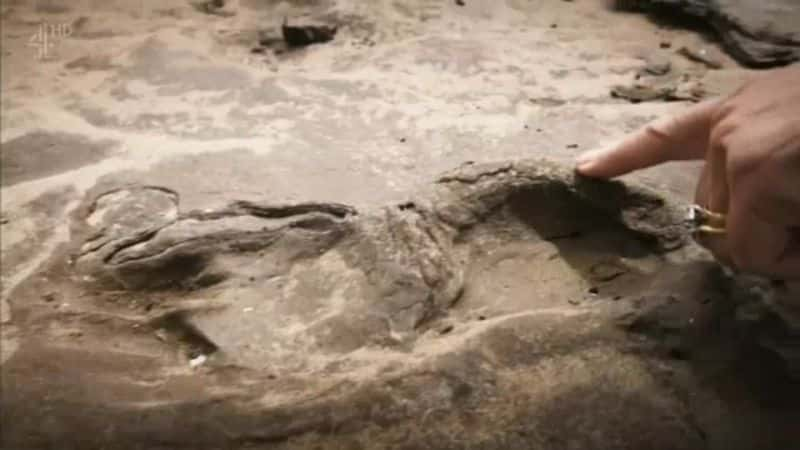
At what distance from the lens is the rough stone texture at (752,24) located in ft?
6.71

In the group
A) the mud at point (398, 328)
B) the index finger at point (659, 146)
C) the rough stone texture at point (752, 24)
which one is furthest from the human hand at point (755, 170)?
the rough stone texture at point (752, 24)

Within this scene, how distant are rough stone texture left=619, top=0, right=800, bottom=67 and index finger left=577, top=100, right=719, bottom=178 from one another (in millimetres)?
861

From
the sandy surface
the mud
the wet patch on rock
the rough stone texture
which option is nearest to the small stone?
the mud

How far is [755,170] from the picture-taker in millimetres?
1014

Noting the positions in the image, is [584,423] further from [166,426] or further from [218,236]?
[218,236]

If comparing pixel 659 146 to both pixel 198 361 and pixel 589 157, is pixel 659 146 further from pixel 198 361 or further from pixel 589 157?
pixel 198 361

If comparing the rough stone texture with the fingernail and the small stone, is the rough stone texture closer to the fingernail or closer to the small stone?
the fingernail

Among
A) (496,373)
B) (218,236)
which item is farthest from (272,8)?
(496,373)

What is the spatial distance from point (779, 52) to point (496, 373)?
1.32 m

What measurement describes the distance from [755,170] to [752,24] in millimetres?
1271

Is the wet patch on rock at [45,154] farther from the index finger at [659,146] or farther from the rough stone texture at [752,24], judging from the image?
the rough stone texture at [752,24]

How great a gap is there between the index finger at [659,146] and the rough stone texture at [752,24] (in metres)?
0.86

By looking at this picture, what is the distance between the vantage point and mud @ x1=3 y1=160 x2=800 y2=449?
3.33 feet

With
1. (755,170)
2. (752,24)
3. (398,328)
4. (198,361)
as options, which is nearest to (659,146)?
(755,170)
